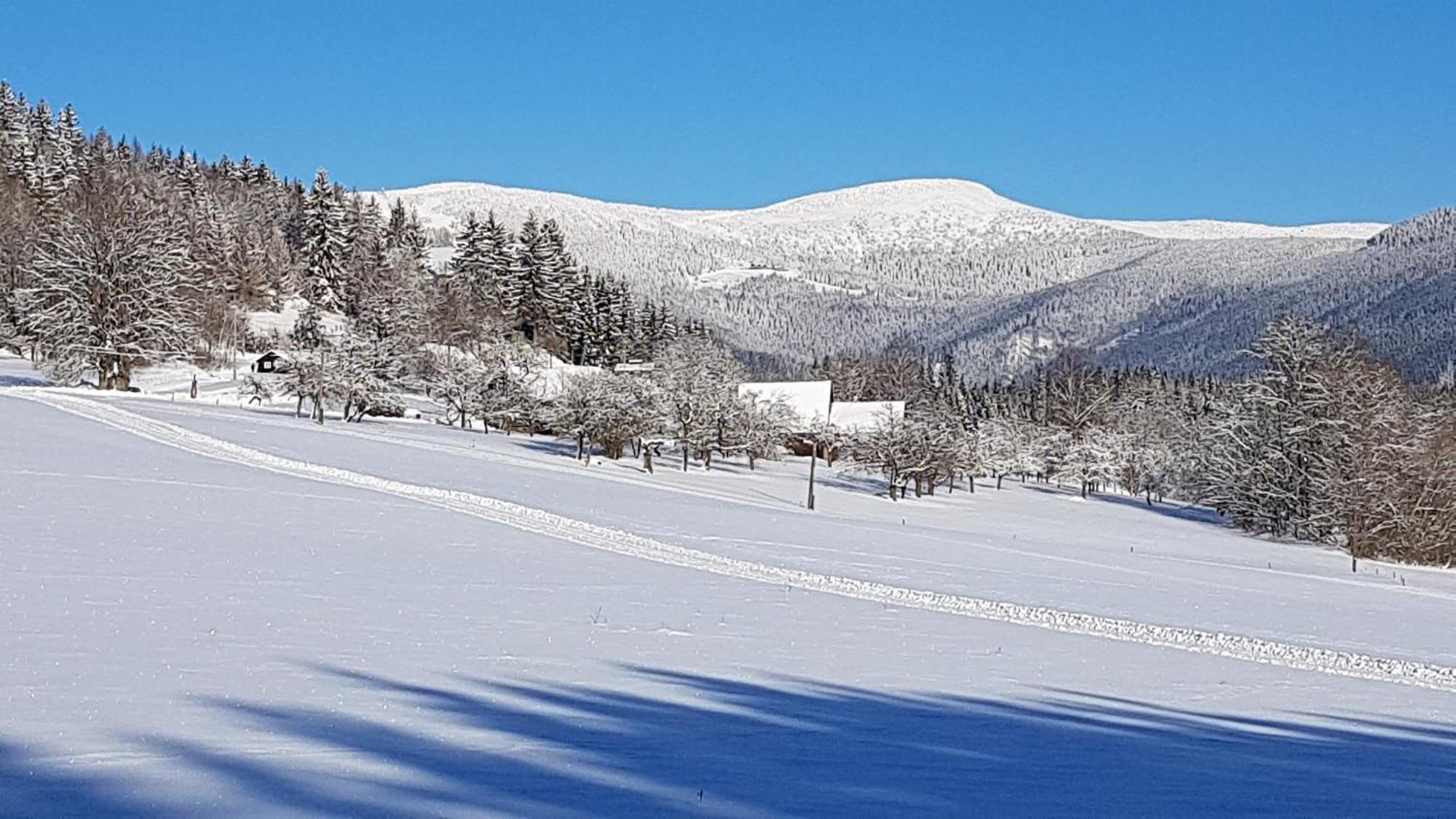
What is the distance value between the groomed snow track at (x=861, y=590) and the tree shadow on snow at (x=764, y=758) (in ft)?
20.8

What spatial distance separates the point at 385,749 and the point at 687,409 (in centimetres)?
6140

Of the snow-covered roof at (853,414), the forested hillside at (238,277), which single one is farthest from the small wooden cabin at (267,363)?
the snow-covered roof at (853,414)

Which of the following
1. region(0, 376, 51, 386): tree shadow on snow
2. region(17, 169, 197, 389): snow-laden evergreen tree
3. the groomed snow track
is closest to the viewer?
the groomed snow track

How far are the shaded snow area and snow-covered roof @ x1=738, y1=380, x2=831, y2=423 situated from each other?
6005 centimetres

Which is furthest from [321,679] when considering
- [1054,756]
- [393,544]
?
[393,544]

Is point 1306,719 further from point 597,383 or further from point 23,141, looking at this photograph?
point 23,141

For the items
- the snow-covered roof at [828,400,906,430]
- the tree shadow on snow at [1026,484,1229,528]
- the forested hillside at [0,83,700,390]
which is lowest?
the tree shadow on snow at [1026,484,1229,528]

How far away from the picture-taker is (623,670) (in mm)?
11484

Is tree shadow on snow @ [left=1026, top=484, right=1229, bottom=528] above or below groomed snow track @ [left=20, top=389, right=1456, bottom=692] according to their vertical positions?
below

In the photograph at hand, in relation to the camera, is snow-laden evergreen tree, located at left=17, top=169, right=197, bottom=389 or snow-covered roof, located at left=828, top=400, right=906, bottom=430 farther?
snow-covered roof, located at left=828, top=400, right=906, bottom=430

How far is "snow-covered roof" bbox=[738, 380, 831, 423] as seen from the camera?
9200 cm

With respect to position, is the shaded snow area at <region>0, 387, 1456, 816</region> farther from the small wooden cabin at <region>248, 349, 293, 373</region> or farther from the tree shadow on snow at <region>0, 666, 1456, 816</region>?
the small wooden cabin at <region>248, 349, 293, 373</region>

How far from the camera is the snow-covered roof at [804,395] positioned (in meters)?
92.0

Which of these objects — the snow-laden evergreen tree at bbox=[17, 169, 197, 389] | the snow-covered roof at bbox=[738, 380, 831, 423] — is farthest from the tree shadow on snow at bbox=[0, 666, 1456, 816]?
the snow-covered roof at bbox=[738, 380, 831, 423]
